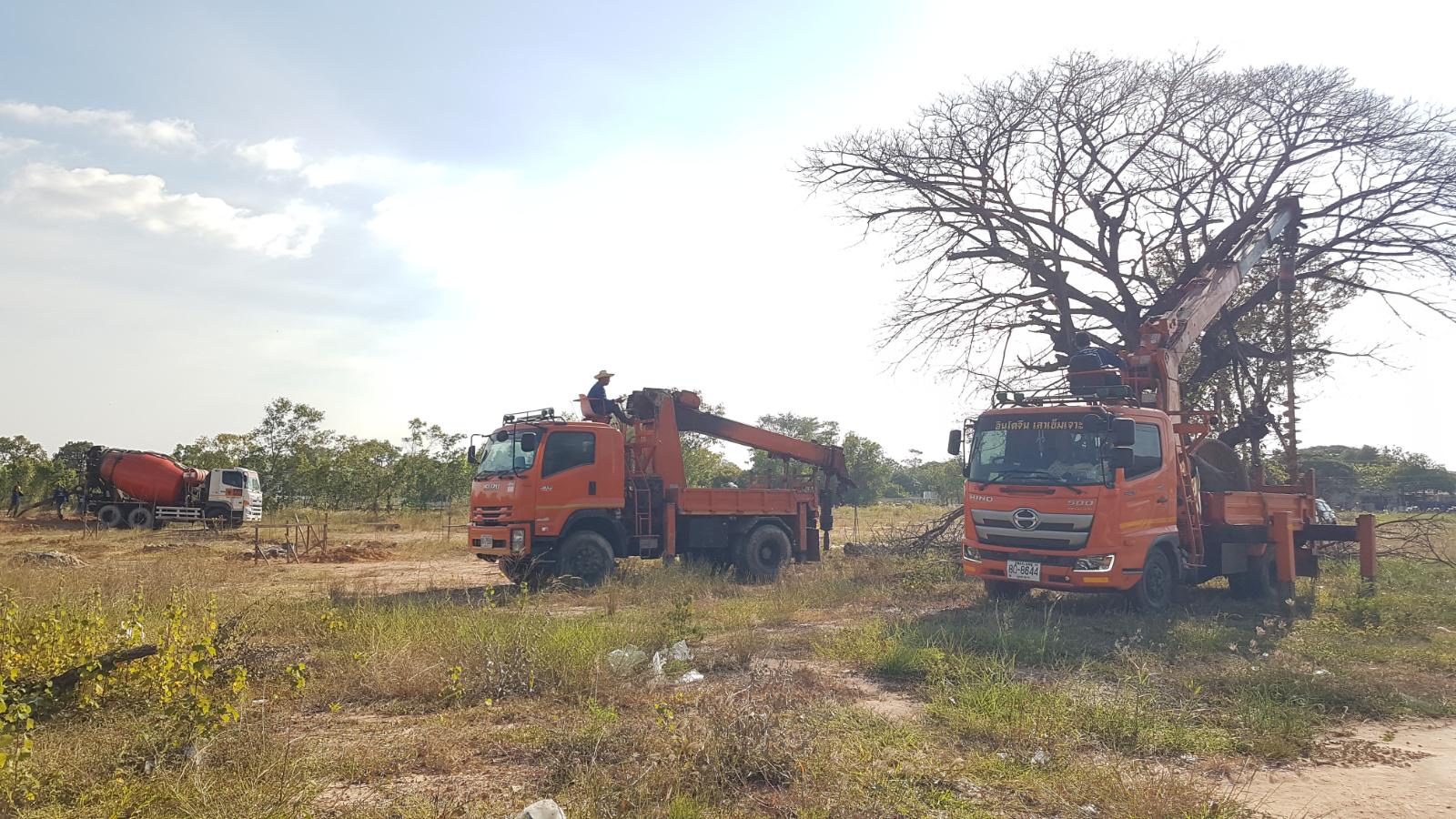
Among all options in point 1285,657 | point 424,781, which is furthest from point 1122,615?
point 424,781

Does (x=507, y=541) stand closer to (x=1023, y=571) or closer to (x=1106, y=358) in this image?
(x=1023, y=571)

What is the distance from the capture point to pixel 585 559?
40.7 feet

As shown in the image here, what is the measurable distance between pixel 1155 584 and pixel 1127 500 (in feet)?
4.55

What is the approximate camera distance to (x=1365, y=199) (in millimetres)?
15164

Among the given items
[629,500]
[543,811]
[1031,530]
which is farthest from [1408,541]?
[543,811]

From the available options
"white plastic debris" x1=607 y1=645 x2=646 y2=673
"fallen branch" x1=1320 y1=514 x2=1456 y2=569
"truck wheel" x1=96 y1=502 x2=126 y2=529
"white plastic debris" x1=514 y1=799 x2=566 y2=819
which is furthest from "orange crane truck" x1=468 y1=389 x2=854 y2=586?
"truck wheel" x1=96 y1=502 x2=126 y2=529

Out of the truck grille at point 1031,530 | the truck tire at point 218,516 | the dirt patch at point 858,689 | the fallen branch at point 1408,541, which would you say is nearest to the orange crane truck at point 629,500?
the dirt patch at point 858,689

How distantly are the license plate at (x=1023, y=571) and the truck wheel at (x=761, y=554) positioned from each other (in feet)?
17.7

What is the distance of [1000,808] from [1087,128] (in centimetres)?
1514

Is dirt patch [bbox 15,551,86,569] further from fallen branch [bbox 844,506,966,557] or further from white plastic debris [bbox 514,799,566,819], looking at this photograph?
white plastic debris [bbox 514,799,566,819]

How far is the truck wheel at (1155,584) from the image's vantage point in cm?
959

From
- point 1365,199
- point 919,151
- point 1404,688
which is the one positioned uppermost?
point 919,151

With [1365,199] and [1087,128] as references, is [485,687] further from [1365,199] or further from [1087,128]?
[1365,199]

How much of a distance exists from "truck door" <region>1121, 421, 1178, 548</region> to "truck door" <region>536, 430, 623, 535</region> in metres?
7.06
